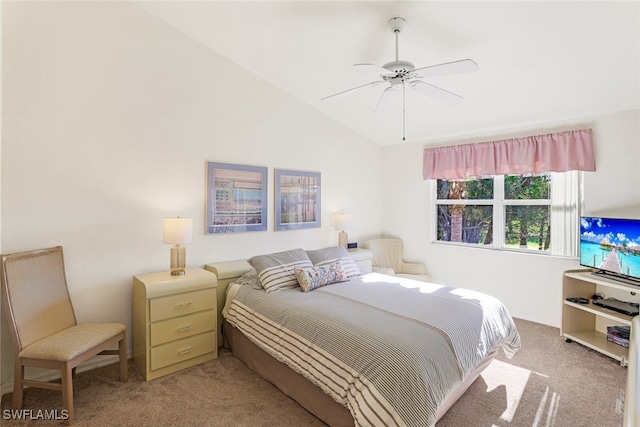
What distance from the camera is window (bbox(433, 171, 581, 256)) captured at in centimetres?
362

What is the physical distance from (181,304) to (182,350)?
384mm

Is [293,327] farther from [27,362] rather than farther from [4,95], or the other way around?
[4,95]

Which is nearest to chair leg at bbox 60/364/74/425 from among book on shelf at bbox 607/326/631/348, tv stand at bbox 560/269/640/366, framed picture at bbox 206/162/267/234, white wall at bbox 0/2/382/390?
white wall at bbox 0/2/382/390

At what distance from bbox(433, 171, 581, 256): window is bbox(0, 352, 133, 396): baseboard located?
4.16 m

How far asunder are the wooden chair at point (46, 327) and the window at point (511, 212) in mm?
4133

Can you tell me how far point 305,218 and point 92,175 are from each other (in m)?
2.32

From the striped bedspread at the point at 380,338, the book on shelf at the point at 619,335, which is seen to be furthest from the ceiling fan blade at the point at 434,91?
the book on shelf at the point at 619,335

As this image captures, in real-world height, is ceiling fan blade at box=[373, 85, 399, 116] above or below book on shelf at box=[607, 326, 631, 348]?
above

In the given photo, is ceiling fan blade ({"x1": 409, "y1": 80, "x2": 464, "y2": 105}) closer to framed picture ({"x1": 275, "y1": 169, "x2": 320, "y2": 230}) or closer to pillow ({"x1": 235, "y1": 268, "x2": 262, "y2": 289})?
framed picture ({"x1": 275, "y1": 169, "x2": 320, "y2": 230})

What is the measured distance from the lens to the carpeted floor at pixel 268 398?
2.07 meters

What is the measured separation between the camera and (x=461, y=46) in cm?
269

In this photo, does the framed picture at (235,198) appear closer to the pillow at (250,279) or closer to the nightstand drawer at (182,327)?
the pillow at (250,279)

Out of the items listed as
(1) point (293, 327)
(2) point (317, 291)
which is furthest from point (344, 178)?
(1) point (293, 327)

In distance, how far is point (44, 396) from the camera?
7.54ft
